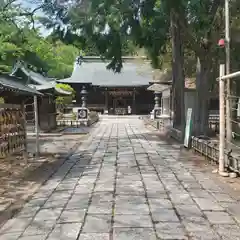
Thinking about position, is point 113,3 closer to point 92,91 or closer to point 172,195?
point 172,195

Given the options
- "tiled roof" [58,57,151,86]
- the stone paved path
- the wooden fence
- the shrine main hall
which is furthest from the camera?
"tiled roof" [58,57,151,86]

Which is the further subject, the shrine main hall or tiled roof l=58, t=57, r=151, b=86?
tiled roof l=58, t=57, r=151, b=86

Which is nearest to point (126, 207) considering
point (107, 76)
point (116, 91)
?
point (116, 91)

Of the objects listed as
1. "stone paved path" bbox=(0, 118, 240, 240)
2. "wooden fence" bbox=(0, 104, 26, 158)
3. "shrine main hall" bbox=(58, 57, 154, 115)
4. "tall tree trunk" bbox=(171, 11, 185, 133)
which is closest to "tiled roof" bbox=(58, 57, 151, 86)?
"shrine main hall" bbox=(58, 57, 154, 115)

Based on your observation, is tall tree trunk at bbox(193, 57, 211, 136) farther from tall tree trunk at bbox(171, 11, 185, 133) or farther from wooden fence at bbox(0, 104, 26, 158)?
wooden fence at bbox(0, 104, 26, 158)

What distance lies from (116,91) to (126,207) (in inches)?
1492

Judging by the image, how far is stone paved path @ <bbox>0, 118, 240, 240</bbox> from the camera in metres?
4.28

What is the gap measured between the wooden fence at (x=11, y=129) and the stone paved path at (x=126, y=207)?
4.83 feet

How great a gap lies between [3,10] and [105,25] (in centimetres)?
377

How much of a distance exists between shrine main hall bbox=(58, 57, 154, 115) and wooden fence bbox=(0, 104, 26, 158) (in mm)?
31183

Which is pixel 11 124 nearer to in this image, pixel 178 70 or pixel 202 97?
pixel 202 97

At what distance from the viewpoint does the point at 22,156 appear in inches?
428

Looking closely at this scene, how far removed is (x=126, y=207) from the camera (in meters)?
5.30

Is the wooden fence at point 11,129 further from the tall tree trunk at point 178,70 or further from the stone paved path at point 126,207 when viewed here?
the tall tree trunk at point 178,70
